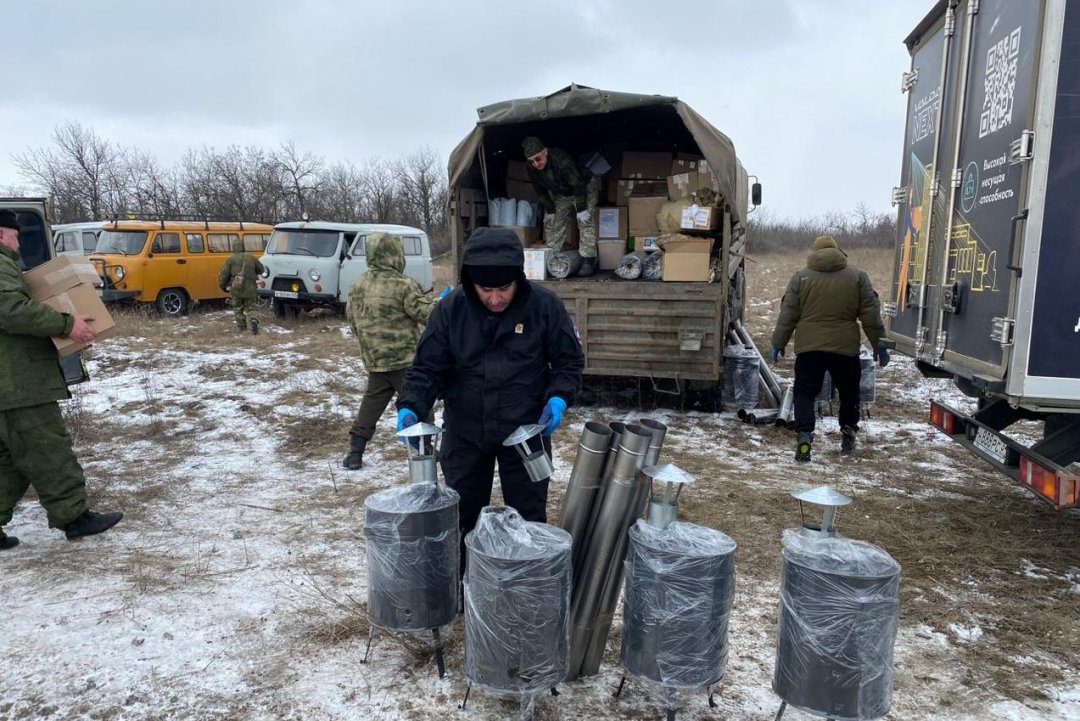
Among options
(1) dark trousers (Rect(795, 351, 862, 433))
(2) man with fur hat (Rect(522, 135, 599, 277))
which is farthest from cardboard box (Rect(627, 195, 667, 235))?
(1) dark trousers (Rect(795, 351, 862, 433))

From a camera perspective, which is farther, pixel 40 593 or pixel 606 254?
pixel 606 254

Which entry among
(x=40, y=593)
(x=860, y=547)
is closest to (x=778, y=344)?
(x=860, y=547)

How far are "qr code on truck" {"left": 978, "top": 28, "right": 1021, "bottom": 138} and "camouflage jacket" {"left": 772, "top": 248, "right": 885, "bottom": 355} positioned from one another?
1.94 metres

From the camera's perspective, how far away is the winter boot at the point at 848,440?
5.91m

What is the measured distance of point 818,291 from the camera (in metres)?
5.67

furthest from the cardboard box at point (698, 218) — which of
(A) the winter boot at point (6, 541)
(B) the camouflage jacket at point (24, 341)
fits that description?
(A) the winter boot at point (6, 541)

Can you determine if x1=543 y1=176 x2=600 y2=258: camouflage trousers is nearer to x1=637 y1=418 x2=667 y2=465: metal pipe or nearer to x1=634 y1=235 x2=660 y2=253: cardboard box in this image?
x1=634 y1=235 x2=660 y2=253: cardboard box

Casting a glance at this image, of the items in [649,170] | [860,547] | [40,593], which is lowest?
[40,593]

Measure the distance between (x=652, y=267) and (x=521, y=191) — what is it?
2.05 metres

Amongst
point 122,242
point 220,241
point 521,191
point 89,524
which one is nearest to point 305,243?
point 220,241

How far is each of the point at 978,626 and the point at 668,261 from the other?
4.29 meters

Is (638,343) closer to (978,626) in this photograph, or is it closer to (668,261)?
(668,261)

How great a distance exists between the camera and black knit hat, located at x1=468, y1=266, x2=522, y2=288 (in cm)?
281

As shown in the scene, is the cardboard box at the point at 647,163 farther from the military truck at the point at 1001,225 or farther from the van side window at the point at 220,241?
the van side window at the point at 220,241
